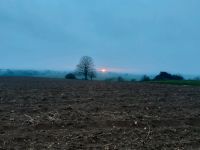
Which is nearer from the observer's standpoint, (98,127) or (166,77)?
(98,127)

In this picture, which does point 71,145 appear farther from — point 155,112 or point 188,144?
point 155,112

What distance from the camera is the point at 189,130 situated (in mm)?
12852

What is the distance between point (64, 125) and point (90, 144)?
297cm

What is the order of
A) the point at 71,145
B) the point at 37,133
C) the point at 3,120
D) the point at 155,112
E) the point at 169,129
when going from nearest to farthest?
the point at 71,145, the point at 37,133, the point at 169,129, the point at 3,120, the point at 155,112

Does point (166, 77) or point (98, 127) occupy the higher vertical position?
point (166, 77)

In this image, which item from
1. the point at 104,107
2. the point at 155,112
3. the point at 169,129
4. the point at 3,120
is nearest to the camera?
the point at 169,129

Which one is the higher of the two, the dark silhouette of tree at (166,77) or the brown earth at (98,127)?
the dark silhouette of tree at (166,77)

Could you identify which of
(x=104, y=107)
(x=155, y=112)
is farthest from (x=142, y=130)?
(x=104, y=107)

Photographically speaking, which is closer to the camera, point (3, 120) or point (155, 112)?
point (3, 120)

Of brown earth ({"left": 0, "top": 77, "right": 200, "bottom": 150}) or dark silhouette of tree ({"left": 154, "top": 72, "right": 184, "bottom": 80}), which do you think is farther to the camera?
dark silhouette of tree ({"left": 154, "top": 72, "right": 184, "bottom": 80})

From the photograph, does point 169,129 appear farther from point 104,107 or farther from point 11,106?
point 11,106

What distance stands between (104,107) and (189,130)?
6.28 m

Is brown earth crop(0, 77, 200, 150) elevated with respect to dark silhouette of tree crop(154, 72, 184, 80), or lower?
lower

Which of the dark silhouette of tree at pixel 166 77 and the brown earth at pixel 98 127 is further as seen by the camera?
the dark silhouette of tree at pixel 166 77
